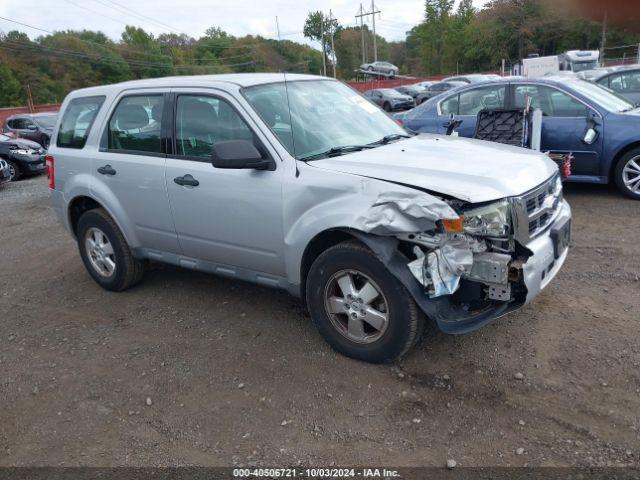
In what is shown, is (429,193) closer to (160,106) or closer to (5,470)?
(160,106)

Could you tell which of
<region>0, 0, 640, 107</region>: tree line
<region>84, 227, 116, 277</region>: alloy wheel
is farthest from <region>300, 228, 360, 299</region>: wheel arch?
<region>0, 0, 640, 107</region>: tree line

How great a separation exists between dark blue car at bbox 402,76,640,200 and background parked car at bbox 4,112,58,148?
46.8 feet

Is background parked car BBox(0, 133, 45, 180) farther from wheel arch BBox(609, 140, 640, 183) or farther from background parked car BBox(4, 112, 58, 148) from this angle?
wheel arch BBox(609, 140, 640, 183)

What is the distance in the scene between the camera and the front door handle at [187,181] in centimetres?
429

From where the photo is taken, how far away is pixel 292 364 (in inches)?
152

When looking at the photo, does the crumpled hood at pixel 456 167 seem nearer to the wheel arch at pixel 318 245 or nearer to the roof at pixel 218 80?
the wheel arch at pixel 318 245

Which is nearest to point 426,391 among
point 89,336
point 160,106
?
point 89,336

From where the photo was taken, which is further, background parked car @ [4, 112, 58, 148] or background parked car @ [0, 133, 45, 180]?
background parked car @ [4, 112, 58, 148]

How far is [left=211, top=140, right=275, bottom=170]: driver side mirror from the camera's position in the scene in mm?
3727

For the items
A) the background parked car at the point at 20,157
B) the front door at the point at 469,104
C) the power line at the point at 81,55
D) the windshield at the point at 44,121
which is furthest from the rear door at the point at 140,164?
the power line at the point at 81,55

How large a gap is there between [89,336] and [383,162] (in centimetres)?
278

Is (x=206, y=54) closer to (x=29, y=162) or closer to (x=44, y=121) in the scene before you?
(x=44, y=121)

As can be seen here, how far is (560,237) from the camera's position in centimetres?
379

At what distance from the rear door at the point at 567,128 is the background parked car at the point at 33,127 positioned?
14678 mm
